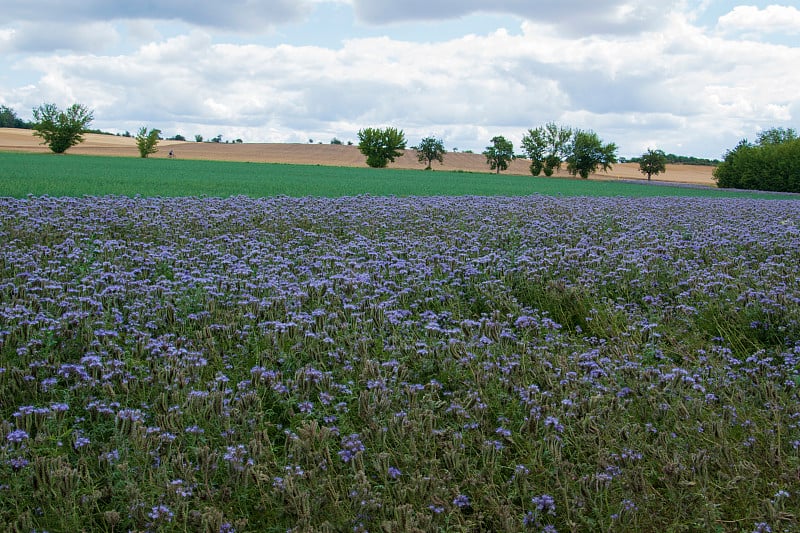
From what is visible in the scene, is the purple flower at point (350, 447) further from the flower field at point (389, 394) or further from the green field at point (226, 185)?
the green field at point (226, 185)

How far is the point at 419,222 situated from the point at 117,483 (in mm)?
9566

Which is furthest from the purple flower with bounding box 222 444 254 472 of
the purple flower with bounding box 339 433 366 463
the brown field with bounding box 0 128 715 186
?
the brown field with bounding box 0 128 715 186

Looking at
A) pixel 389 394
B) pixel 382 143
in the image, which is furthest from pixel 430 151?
pixel 389 394

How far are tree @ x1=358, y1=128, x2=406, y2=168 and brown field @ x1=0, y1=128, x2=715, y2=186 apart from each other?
2605 mm

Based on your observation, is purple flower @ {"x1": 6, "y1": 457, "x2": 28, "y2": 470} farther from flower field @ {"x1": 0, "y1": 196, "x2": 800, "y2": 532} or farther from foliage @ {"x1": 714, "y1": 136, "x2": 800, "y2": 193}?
foliage @ {"x1": 714, "y1": 136, "x2": 800, "y2": 193}

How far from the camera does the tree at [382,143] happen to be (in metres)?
91.8

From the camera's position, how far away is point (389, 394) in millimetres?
4582

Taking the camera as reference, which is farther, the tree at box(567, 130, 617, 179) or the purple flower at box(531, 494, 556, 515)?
the tree at box(567, 130, 617, 179)

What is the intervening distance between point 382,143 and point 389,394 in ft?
297

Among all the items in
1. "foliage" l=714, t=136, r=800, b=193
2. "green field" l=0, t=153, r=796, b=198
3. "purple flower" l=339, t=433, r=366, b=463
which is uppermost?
"foliage" l=714, t=136, r=800, b=193

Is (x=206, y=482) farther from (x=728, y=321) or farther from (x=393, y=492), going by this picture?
(x=728, y=321)

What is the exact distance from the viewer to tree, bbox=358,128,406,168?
91.8 m

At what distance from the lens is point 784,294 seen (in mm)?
7219

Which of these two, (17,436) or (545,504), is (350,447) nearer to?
(545,504)
